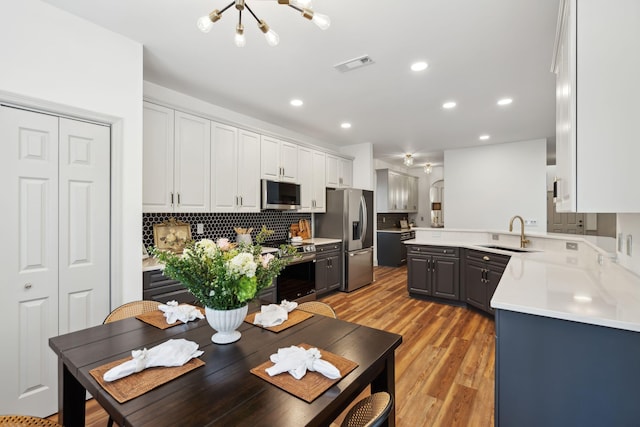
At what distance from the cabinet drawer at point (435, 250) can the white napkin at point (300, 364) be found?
142 inches

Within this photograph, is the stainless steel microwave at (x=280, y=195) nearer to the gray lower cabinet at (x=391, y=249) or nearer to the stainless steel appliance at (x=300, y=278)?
the stainless steel appliance at (x=300, y=278)

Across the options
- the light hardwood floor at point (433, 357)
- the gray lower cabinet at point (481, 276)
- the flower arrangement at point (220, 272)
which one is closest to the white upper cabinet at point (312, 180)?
the light hardwood floor at point (433, 357)

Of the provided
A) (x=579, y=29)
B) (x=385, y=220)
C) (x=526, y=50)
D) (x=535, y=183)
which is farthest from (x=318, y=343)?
(x=385, y=220)

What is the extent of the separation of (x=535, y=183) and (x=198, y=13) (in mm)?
5798

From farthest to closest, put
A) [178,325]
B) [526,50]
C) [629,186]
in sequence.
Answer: [526,50] → [178,325] → [629,186]

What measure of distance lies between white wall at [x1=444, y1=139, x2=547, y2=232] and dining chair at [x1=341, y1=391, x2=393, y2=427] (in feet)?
18.6

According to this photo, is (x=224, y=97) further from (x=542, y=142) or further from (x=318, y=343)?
(x=542, y=142)

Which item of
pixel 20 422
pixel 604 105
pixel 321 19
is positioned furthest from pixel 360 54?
pixel 20 422

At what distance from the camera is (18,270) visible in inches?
73.2

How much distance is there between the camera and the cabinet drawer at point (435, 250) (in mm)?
4234

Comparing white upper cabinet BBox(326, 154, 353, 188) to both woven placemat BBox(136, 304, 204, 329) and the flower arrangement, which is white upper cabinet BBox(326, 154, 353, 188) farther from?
the flower arrangement

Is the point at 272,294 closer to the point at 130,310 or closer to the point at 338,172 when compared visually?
the point at 130,310

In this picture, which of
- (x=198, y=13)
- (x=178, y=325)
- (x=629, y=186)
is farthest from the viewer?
(x=198, y=13)

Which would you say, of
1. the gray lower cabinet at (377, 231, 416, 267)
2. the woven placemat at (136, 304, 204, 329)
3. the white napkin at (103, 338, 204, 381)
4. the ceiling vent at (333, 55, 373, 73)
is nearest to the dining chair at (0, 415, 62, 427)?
the white napkin at (103, 338, 204, 381)
